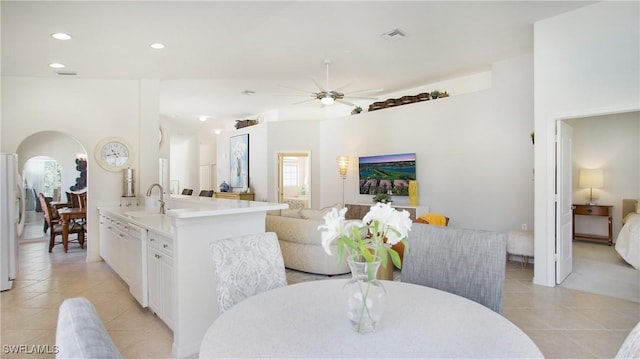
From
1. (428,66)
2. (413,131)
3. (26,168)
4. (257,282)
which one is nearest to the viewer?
(257,282)

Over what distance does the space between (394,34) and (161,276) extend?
3.57 m

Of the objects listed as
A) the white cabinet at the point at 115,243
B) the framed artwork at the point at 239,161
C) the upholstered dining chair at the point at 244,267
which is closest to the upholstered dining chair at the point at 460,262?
the upholstered dining chair at the point at 244,267

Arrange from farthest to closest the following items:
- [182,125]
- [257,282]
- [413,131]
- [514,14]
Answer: [182,125], [413,131], [514,14], [257,282]

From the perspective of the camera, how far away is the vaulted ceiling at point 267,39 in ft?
11.2

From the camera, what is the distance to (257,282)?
172cm

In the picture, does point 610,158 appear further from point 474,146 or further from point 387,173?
point 387,173

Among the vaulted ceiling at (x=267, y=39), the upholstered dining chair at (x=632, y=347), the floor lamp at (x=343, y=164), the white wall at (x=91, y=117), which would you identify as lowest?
the upholstered dining chair at (x=632, y=347)

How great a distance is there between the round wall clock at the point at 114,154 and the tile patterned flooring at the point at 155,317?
174 centimetres

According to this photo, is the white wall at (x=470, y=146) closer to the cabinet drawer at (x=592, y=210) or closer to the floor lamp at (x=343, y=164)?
the floor lamp at (x=343, y=164)

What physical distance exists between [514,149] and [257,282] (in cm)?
475

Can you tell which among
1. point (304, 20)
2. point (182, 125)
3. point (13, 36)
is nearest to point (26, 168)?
point (182, 125)

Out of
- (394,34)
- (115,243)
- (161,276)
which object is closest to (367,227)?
(161,276)

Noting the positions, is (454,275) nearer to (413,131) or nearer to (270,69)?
(270,69)

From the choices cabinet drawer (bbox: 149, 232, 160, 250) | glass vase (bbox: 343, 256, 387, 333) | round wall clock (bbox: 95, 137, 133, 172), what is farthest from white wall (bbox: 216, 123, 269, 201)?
glass vase (bbox: 343, 256, 387, 333)
